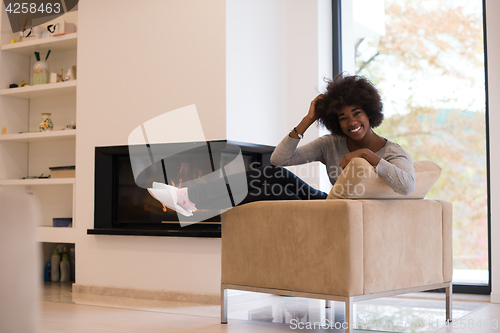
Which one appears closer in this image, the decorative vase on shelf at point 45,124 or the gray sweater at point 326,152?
the gray sweater at point 326,152

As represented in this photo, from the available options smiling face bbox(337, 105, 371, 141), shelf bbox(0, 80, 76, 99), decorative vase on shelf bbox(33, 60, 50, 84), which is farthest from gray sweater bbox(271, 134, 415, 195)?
decorative vase on shelf bbox(33, 60, 50, 84)

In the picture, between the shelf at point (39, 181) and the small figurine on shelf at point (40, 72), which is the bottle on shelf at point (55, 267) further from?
the small figurine on shelf at point (40, 72)

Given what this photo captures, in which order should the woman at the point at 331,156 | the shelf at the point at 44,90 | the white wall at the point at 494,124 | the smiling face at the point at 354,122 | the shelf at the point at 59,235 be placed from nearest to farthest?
the woman at the point at 331,156 < the smiling face at the point at 354,122 < the white wall at the point at 494,124 < the shelf at the point at 59,235 < the shelf at the point at 44,90

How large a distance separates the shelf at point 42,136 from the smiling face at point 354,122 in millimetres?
2234

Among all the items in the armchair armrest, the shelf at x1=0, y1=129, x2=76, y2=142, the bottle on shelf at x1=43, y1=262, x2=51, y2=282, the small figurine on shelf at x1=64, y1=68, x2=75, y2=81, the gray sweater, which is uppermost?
the small figurine on shelf at x1=64, y1=68, x2=75, y2=81

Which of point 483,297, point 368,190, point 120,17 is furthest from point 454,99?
point 120,17

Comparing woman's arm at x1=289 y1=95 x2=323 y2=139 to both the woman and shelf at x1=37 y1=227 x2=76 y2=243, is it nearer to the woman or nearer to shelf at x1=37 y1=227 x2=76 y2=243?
the woman

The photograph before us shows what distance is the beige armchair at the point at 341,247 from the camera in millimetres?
1922

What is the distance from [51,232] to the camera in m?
3.82

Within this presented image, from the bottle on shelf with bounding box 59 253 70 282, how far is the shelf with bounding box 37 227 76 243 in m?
0.35

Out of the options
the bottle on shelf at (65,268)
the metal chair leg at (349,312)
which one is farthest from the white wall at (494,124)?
the bottle on shelf at (65,268)

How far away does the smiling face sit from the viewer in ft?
7.63

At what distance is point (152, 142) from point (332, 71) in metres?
1.49

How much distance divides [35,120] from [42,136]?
1.66 feet
